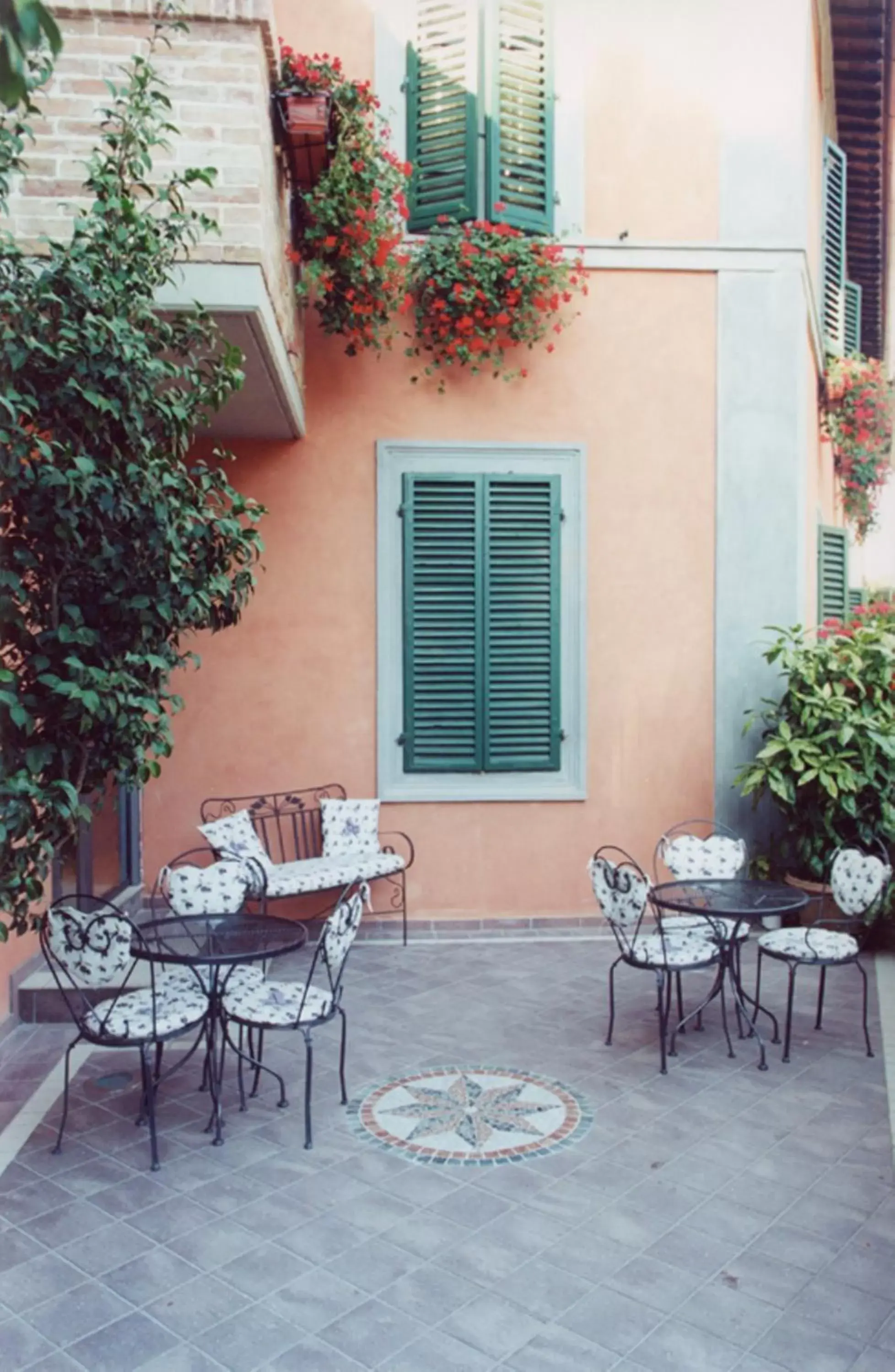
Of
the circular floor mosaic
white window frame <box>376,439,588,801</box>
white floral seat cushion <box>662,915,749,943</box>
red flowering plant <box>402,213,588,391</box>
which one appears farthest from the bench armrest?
red flowering plant <box>402,213,588,391</box>

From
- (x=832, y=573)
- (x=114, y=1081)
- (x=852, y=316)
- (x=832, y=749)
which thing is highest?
(x=852, y=316)

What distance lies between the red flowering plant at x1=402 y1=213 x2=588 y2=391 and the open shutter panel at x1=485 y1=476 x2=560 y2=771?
2.80ft

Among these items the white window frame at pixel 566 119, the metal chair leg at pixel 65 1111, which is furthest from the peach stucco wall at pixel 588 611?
the metal chair leg at pixel 65 1111

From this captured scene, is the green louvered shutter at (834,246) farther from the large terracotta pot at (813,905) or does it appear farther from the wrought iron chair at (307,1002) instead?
the wrought iron chair at (307,1002)

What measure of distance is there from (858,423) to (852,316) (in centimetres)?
137

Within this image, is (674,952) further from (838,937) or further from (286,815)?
(286,815)

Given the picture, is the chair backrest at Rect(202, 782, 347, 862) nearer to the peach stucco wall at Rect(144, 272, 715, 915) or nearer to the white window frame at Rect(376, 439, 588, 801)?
the peach stucco wall at Rect(144, 272, 715, 915)

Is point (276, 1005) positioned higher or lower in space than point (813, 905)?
higher

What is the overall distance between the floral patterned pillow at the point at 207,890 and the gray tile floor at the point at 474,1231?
696 mm

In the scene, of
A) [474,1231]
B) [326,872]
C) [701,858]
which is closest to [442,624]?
[326,872]

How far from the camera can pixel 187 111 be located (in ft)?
14.2

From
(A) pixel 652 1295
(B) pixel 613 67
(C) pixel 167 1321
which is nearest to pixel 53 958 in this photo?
(C) pixel 167 1321

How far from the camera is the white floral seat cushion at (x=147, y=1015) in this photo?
407 cm

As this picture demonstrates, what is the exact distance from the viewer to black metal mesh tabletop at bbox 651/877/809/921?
194 inches
